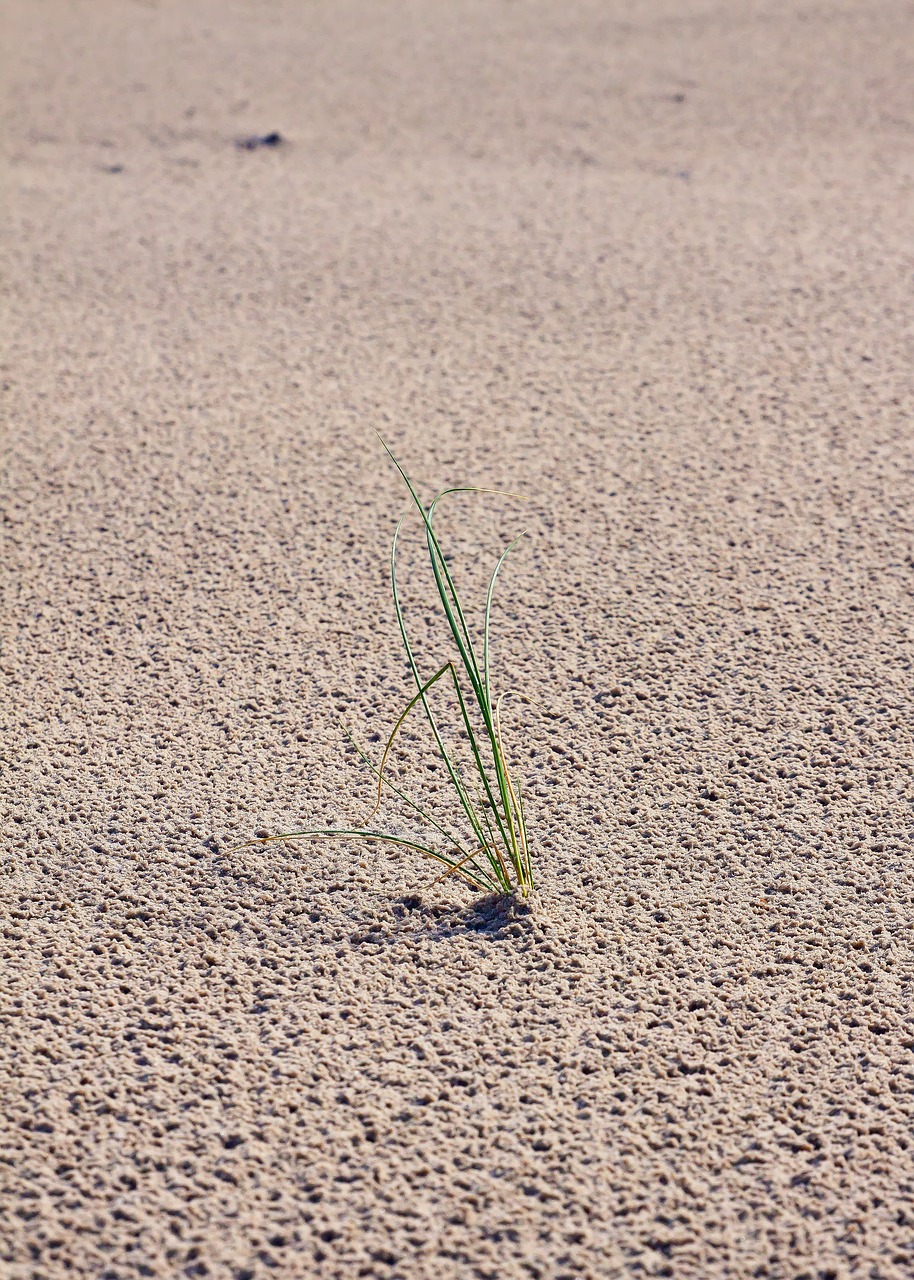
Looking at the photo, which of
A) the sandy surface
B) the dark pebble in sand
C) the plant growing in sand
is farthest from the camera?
the dark pebble in sand

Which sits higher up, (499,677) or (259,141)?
(259,141)

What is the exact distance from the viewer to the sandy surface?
69.7 inches

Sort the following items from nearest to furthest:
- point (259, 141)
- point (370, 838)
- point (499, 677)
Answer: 1. point (370, 838)
2. point (499, 677)
3. point (259, 141)

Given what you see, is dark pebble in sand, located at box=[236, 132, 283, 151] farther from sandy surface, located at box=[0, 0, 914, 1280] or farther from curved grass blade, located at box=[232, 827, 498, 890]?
curved grass blade, located at box=[232, 827, 498, 890]

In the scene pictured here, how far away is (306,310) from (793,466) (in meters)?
1.71

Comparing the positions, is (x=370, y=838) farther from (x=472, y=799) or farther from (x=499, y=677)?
(x=499, y=677)

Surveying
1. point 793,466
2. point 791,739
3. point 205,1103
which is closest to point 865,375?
point 793,466

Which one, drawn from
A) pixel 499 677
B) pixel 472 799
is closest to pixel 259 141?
pixel 499 677

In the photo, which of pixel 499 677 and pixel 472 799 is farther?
pixel 499 677

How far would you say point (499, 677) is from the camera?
278 cm

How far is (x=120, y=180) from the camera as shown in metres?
5.25

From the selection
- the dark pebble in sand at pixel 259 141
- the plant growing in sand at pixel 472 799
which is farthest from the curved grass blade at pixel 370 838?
the dark pebble in sand at pixel 259 141

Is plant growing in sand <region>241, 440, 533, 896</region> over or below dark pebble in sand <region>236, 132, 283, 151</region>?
below

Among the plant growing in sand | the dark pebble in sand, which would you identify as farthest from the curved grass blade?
the dark pebble in sand
